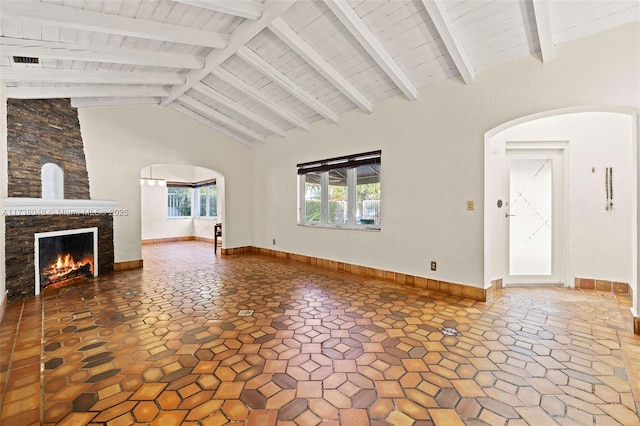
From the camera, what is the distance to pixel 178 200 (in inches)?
391

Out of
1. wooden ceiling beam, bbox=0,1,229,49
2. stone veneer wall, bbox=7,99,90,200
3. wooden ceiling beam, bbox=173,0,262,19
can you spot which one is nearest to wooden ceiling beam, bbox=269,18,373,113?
wooden ceiling beam, bbox=173,0,262,19

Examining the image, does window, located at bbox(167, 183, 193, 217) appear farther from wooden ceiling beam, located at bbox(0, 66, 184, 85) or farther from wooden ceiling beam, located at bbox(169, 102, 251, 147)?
wooden ceiling beam, located at bbox(0, 66, 184, 85)

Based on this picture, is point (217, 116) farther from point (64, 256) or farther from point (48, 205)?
point (64, 256)

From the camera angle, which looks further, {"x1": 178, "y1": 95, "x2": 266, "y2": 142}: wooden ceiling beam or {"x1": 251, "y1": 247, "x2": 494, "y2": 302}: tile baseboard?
{"x1": 178, "y1": 95, "x2": 266, "y2": 142}: wooden ceiling beam

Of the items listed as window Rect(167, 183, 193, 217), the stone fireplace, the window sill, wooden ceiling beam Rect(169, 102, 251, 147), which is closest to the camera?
the stone fireplace

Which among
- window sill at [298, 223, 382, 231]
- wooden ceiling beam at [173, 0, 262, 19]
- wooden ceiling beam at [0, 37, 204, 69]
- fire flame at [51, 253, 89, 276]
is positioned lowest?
fire flame at [51, 253, 89, 276]

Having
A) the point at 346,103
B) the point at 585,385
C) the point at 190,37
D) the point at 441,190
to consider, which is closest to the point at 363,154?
the point at 346,103

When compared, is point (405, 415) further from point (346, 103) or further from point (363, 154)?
point (346, 103)

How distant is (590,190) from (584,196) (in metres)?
0.10

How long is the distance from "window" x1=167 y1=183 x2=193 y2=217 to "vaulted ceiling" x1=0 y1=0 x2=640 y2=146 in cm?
542

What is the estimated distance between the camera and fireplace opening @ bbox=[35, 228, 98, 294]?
3781 millimetres

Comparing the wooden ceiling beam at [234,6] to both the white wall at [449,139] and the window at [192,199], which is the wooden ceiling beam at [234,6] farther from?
the window at [192,199]

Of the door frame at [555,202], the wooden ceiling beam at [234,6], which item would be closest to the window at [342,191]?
the door frame at [555,202]

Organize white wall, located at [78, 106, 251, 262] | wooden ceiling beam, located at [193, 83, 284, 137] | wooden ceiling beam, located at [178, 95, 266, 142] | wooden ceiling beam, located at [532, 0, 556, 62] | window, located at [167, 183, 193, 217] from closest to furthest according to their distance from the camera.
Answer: wooden ceiling beam, located at [532, 0, 556, 62] < wooden ceiling beam, located at [193, 83, 284, 137] < white wall, located at [78, 106, 251, 262] < wooden ceiling beam, located at [178, 95, 266, 142] < window, located at [167, 183, 193, 217]
